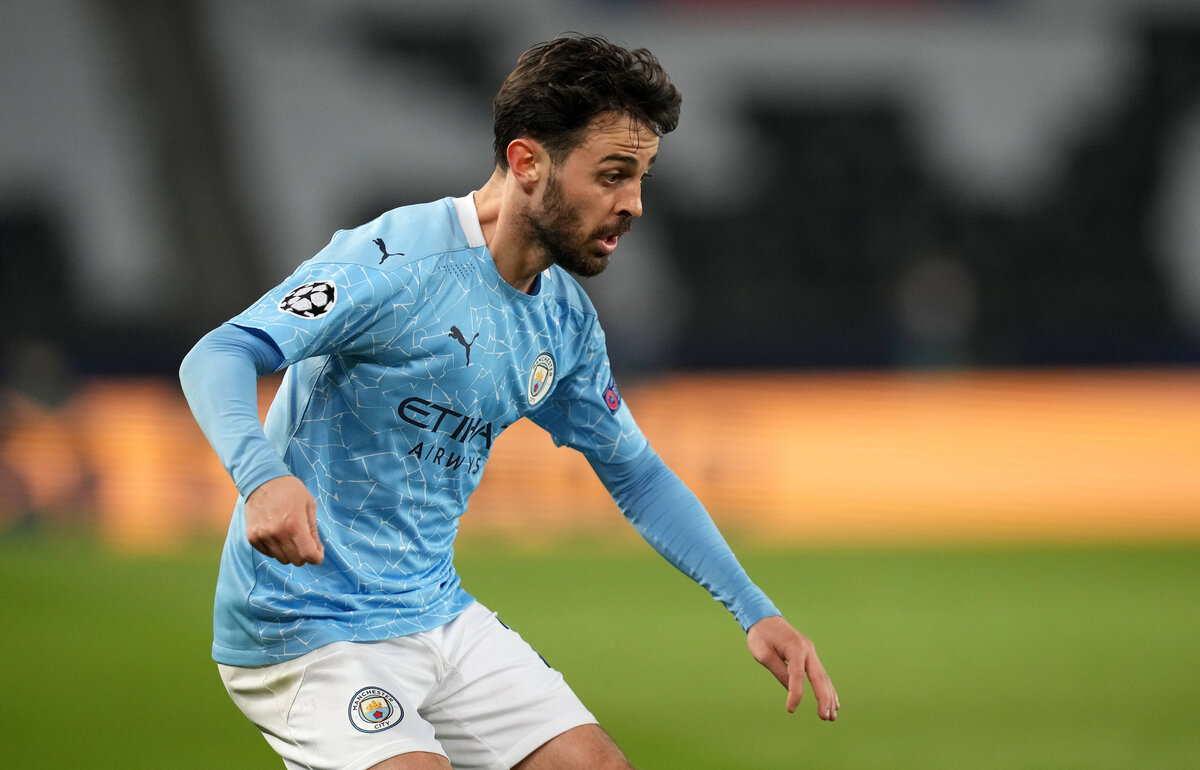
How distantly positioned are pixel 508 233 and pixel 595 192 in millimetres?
197

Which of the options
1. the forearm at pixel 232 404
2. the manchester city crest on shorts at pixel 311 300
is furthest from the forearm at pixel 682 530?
the forearm at pixel 232 404

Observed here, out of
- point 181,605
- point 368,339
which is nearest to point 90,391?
point 181,605

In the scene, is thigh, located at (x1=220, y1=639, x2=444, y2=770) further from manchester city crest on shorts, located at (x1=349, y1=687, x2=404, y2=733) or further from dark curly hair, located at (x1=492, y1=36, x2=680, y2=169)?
dark curly hair, located at (x1=492, y1=36, x2=680, y2=169)

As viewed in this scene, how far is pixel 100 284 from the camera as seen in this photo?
1534cm

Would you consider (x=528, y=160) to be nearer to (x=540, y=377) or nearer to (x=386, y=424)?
(x=540, y=377)

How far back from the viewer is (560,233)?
2.56 metres

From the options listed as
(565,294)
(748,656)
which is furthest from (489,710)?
(748,656)

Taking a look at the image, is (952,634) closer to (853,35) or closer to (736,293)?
(736,293)

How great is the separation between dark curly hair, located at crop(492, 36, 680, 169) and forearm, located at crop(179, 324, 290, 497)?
74 centimetres

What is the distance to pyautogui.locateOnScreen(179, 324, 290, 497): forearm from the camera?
6.68 ft

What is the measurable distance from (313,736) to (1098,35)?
16.9 meters

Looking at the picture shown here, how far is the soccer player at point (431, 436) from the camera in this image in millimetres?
Answer: 2412

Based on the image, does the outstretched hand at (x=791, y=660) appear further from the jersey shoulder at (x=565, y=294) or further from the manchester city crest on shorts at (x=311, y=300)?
the manchester city crest on shorts at (x=311, y=300)

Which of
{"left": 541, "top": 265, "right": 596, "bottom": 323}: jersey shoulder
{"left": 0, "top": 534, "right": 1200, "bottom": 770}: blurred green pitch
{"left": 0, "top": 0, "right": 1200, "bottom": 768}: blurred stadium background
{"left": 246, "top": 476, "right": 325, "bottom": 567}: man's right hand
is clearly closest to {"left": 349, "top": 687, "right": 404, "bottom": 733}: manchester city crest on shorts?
{"left": 246, "top": 476, "right": 325, "bottom": 567}: man's right hand
